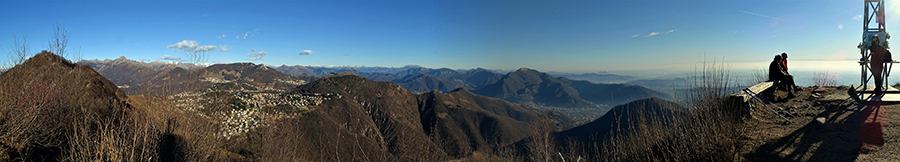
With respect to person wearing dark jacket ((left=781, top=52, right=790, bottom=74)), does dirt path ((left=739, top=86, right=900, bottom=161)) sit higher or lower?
lower

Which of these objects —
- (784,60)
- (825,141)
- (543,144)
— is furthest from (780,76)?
(543,144)

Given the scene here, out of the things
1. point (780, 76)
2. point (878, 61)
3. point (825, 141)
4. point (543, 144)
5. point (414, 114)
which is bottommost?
point (414, 114)

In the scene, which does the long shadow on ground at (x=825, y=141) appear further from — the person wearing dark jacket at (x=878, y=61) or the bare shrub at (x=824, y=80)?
the bare shrub at (x=824, y=80)

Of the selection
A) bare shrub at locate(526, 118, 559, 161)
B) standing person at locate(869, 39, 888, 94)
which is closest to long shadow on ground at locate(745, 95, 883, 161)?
standing person at locate(869, 39, 888, 94)

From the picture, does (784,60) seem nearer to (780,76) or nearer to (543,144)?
(780,76)

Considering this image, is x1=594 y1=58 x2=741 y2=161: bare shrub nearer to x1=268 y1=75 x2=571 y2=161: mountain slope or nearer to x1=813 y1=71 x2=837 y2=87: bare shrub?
x1=813 y1=71 x2=837 y2=87: bare shrub

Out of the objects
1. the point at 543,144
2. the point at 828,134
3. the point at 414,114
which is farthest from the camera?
the point at 414,114

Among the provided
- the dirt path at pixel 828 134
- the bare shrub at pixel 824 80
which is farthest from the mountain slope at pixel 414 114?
the dirt path at pixel 828 134

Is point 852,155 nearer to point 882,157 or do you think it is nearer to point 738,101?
point 882,157
